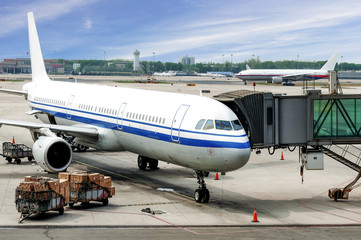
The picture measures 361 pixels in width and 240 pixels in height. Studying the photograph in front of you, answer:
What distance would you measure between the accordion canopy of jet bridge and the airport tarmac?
10.4 ft

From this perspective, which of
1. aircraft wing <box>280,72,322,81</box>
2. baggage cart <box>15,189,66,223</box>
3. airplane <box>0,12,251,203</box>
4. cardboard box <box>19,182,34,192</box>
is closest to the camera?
baggage cart <box>15,189,66,223</box>

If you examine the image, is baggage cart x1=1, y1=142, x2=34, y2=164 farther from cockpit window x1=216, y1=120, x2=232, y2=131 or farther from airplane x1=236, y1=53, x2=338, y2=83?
airplane x1=236, y1=53, x2=338, y2=83

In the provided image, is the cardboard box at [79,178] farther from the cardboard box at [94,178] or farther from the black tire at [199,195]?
the black tire at [199,195]

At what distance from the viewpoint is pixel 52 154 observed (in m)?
30.9

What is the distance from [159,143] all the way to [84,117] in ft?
33.3

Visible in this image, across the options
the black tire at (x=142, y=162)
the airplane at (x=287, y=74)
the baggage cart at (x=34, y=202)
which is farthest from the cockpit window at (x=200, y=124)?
the airplane at (x=287, y=74)

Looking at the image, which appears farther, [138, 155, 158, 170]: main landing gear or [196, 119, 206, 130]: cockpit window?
[138, 155, 158, 170]: main landing gear

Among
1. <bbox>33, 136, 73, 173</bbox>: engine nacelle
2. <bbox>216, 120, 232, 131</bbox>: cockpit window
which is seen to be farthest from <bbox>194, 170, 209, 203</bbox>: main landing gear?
<bbox>33, 136, 73, 173</bbox>: engine nacelle

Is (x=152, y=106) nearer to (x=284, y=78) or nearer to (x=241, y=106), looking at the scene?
(x=241, y=106)

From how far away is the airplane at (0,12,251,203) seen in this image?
24875 millimetres

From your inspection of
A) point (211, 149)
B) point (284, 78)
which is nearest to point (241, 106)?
point (211, 149)

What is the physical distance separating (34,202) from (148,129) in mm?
8094

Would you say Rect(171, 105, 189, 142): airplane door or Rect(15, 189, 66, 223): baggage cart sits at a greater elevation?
Rect(171, 105, 189, 142): airplane door

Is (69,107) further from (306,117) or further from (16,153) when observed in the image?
(306,117)
